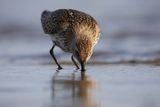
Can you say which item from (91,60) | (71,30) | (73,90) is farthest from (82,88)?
(91,60)

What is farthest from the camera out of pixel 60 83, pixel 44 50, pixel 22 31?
pixel 22 31

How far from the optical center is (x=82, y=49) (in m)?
10.4

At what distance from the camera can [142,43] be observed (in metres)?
14.5

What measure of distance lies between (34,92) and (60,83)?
2.99 ft

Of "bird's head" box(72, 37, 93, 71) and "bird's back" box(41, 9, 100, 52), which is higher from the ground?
"bird's back" box(41, 9, 100, 52)

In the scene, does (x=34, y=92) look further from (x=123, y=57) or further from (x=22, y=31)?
(x=22, y=31)

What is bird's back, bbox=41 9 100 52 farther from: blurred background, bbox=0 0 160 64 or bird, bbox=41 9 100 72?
blurred background, bbox=0 0 160 64

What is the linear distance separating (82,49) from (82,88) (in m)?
2.48

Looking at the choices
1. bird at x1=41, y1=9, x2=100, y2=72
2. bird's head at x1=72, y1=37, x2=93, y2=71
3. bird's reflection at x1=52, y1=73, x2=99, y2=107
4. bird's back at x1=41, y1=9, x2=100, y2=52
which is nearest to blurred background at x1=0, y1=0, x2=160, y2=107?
bird's reflection at x1=52, y1=73, x2=99, y2=107

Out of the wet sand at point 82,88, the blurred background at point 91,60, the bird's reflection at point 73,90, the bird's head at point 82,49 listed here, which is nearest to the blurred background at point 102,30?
the blurred background at point 91,60

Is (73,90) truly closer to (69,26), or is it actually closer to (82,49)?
(82,49)

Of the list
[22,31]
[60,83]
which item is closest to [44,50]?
[22,31]

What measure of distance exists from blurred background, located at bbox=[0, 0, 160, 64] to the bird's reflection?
340 cm

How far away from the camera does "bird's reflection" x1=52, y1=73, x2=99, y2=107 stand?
6.82m
